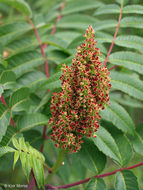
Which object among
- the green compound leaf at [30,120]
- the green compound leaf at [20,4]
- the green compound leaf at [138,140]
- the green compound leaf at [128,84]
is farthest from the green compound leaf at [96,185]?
the green compound leaf at [20,4]

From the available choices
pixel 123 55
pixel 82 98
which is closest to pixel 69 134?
pixel 82 98

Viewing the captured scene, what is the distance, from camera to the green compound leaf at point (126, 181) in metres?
1.79

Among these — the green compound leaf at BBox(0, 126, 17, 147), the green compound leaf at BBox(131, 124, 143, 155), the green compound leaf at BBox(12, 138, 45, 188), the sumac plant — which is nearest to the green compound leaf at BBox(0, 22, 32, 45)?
the sumac plant

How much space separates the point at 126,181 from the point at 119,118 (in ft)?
1.47

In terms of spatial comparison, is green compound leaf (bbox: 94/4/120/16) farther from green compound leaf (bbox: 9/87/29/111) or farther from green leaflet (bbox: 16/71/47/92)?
green compound leaf (bbox: 9/87/29/111)

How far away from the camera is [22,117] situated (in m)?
2.00

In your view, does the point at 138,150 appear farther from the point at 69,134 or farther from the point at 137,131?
the point at 69,134

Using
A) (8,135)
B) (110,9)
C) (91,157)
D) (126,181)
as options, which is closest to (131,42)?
(110,9)

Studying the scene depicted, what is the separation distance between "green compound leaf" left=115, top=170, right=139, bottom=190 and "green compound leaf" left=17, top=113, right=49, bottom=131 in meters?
0.68

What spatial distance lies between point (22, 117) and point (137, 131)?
935 mm

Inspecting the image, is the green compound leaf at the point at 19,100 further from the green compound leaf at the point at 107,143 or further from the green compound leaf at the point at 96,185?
the green compound leaf at the point at 96,185

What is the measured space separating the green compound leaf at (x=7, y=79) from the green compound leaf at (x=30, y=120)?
28 cm

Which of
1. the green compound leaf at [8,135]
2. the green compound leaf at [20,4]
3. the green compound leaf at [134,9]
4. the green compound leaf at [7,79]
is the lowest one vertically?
the green compound leaf at [8,135]

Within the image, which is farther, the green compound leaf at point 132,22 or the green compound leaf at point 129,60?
the green compound leaf at point 132,22
